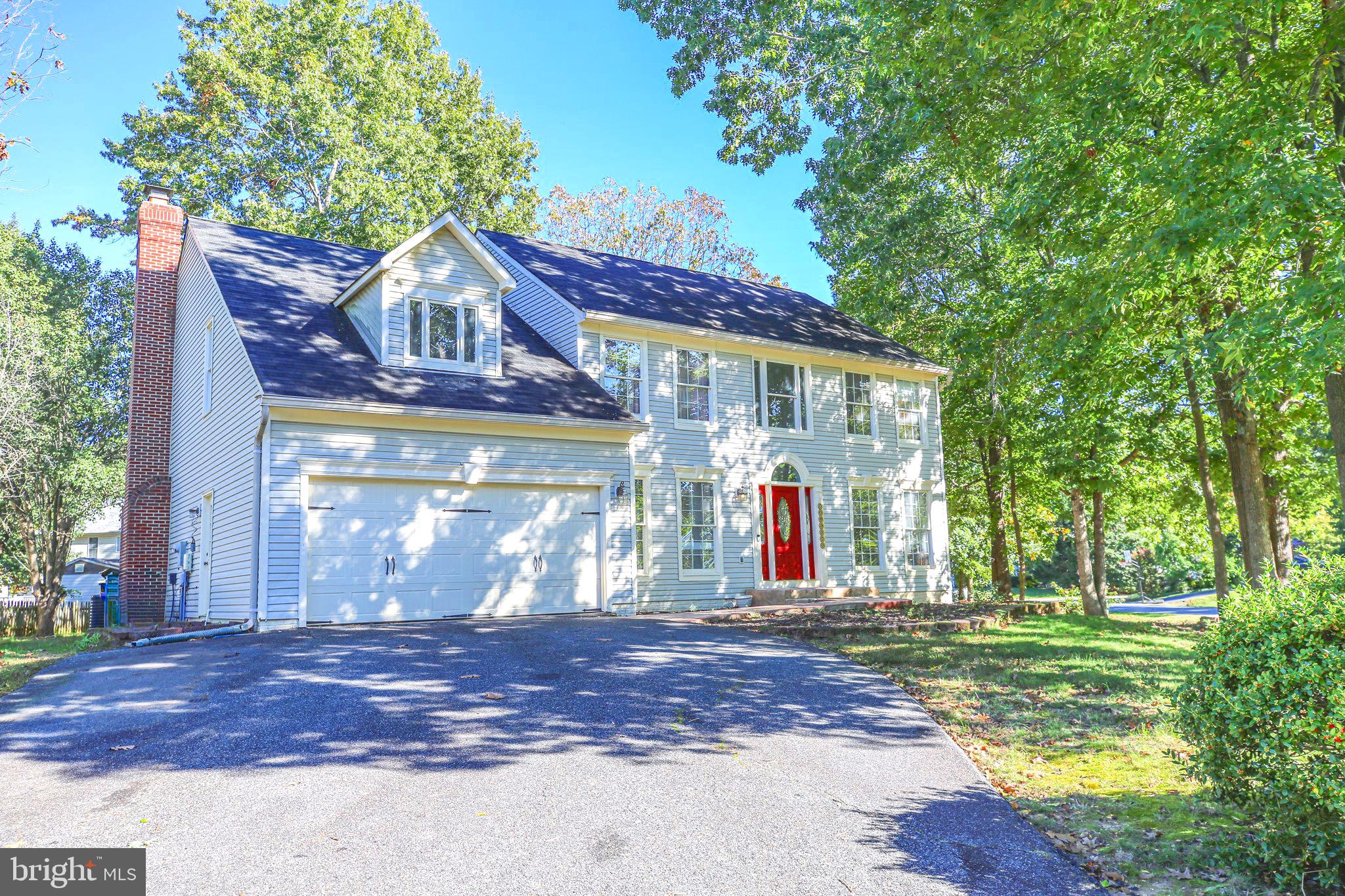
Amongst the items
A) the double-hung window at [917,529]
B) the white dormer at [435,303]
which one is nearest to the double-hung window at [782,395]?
the double-hung window at [917,529]

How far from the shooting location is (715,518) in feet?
58.5

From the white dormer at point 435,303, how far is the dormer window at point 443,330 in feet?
0.04

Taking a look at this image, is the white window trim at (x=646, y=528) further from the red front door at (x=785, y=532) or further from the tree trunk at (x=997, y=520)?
the tree trunk at (x=997, y=520)

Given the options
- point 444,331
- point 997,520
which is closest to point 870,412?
point 997,520

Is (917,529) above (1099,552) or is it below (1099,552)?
above

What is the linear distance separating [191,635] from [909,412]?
16.3 metres

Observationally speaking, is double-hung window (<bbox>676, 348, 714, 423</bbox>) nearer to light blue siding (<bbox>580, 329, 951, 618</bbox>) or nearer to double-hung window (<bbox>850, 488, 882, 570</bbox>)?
light blue siding (<bbox>580, 329, 951, 618</bbox>)

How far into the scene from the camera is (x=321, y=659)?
8.98 meters

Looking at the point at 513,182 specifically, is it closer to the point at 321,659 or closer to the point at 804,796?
the point at 321,659

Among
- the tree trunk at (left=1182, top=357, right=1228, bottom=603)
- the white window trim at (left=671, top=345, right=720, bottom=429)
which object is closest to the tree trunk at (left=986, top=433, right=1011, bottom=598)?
the tree trunk at (left=1182, top=357, right=1228, bottom=603)

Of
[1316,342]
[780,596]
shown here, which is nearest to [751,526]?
[780,596]

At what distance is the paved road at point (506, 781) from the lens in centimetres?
427

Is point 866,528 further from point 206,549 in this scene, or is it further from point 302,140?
point 302,140

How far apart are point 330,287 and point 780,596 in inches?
422
